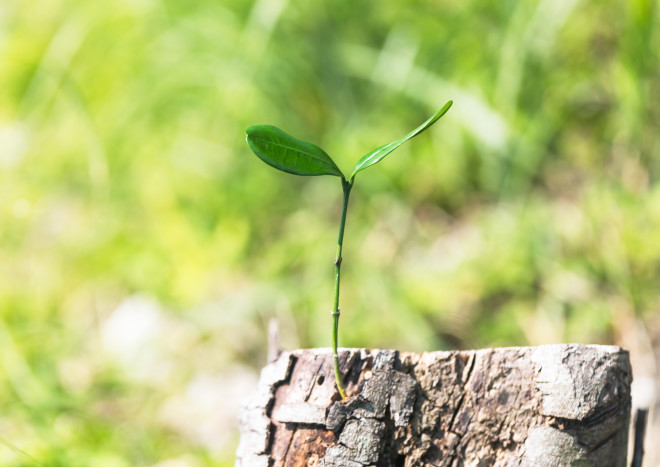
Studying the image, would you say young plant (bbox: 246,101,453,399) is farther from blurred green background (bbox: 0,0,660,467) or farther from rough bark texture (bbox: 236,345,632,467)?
blurred green background (bbox: 0,0,660,467)

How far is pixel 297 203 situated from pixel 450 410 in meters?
1.63

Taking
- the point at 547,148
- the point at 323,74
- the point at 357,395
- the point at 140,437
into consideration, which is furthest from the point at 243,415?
the point at 323,74

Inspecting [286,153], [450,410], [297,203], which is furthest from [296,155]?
[297,203]

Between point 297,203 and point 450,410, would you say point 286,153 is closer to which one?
point 450,410

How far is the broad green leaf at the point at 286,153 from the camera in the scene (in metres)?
0.60

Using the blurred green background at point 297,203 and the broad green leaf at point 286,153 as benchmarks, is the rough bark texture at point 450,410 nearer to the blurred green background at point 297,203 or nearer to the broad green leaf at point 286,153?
the broad green leaf at point 286,153

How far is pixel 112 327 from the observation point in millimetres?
2232

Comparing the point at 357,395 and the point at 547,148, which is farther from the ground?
the point at 547,148

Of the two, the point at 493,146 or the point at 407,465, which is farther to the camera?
the point at 493,146

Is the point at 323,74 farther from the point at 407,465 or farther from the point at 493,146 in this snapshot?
the point at 407,465

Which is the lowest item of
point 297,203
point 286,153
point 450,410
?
point 450,410

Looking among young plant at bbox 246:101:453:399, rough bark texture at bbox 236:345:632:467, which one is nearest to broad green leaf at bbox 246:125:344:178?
young plant at bbox 246:101:453:399

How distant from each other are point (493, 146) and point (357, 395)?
1344 mm

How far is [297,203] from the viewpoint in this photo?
7.41 ft
